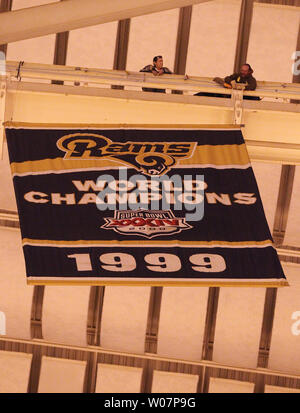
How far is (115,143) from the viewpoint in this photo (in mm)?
14148

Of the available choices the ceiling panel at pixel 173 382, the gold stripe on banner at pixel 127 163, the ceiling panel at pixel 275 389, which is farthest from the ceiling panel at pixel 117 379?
the gold stripe on banner at pixel 127 163

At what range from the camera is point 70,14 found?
567 inches

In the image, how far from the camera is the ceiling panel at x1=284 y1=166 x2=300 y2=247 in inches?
832

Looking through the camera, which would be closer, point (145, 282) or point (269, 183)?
point (145, 282)

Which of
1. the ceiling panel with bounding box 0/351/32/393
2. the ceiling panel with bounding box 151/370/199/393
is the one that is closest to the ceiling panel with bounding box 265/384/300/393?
the ceiling panel with bounding box 151/370/199/393

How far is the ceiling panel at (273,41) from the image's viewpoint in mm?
20812

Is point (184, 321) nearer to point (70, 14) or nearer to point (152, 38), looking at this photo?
point (152, 38)

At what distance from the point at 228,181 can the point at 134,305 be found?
9.08 meters

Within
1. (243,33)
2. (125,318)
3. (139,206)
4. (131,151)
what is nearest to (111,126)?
(131,151)

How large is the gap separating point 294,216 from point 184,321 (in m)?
4.12

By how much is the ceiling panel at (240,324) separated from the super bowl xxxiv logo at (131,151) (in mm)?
8160

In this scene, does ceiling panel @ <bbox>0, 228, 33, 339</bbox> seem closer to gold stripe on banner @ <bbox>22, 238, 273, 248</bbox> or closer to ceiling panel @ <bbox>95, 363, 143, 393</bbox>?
ceiling panel @ <bbox>95, 363, 143, 393</bbox>

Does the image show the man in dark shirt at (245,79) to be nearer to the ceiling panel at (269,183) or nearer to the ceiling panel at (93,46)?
the ceiling panel at (269,183)

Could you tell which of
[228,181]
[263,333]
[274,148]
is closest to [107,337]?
[263,333]
